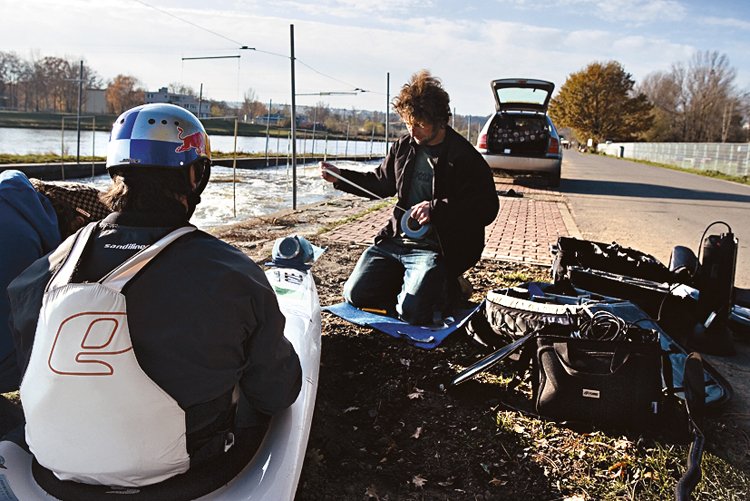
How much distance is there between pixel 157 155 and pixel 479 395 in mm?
2277

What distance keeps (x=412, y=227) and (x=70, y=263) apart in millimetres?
3337

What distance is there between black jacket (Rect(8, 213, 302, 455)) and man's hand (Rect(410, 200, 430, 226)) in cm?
272

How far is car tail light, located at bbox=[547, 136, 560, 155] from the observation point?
15180 millimetres

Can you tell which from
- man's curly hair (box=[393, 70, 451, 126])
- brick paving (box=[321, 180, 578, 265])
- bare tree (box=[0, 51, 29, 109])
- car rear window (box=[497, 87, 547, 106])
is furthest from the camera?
bare tree (box=[0, 51, 29, 109])

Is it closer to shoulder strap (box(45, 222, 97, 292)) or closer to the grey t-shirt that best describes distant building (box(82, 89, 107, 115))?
the grey t-shirt

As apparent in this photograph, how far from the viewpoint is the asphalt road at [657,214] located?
28.2ft

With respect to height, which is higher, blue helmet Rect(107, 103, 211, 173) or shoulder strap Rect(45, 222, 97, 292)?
blue helmet Rect(107, 103, 211, 173)

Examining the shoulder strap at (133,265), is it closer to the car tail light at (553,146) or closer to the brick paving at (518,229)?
the brick paving at (518,229)

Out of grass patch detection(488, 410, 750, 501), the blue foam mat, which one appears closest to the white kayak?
grass patch detection(488, 410, 750, 501)

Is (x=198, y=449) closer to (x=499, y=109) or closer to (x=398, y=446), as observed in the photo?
(x=398, y=446)

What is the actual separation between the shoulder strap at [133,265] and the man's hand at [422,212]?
2.95 meters

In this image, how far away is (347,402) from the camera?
11.7ft

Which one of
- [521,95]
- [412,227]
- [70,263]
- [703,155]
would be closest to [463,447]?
[70,263]

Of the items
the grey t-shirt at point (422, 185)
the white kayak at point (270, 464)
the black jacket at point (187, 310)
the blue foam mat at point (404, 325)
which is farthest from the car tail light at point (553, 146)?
the black jacket at point (187, 310)
